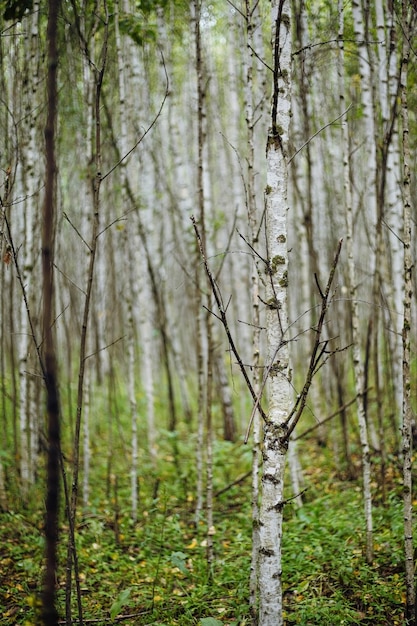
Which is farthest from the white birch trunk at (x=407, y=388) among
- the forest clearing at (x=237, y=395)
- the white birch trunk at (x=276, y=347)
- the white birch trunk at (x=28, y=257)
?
the white birch trunk at (x=28, y=257)

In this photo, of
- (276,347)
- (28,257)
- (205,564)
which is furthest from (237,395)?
(28,257)

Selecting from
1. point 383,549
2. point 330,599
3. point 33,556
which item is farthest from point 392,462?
point 33,556

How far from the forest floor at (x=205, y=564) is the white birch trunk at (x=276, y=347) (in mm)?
540

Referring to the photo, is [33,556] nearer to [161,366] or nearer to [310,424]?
[310,424]

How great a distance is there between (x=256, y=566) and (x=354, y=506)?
5.61ft

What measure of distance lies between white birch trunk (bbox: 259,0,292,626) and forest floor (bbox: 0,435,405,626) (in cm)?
54

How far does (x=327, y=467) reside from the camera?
5.98 m

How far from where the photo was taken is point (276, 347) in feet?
8.53

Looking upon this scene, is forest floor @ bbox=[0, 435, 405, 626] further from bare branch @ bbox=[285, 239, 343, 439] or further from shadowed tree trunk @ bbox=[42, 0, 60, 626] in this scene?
bare branch @ bbox=[285, 239, 343, 439]

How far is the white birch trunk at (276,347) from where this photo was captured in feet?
8.41

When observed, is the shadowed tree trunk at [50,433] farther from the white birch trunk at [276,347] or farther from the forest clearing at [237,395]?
the white birch trunk at [276,347]

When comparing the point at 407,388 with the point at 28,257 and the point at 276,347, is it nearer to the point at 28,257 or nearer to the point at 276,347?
the point at 276,347

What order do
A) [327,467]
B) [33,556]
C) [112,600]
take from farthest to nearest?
[327,467] → [33,556] → [112,600]

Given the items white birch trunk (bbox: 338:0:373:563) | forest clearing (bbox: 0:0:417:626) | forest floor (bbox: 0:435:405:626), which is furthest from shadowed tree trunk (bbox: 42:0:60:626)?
white birch trunk (bbox: 338:0:373:563)
